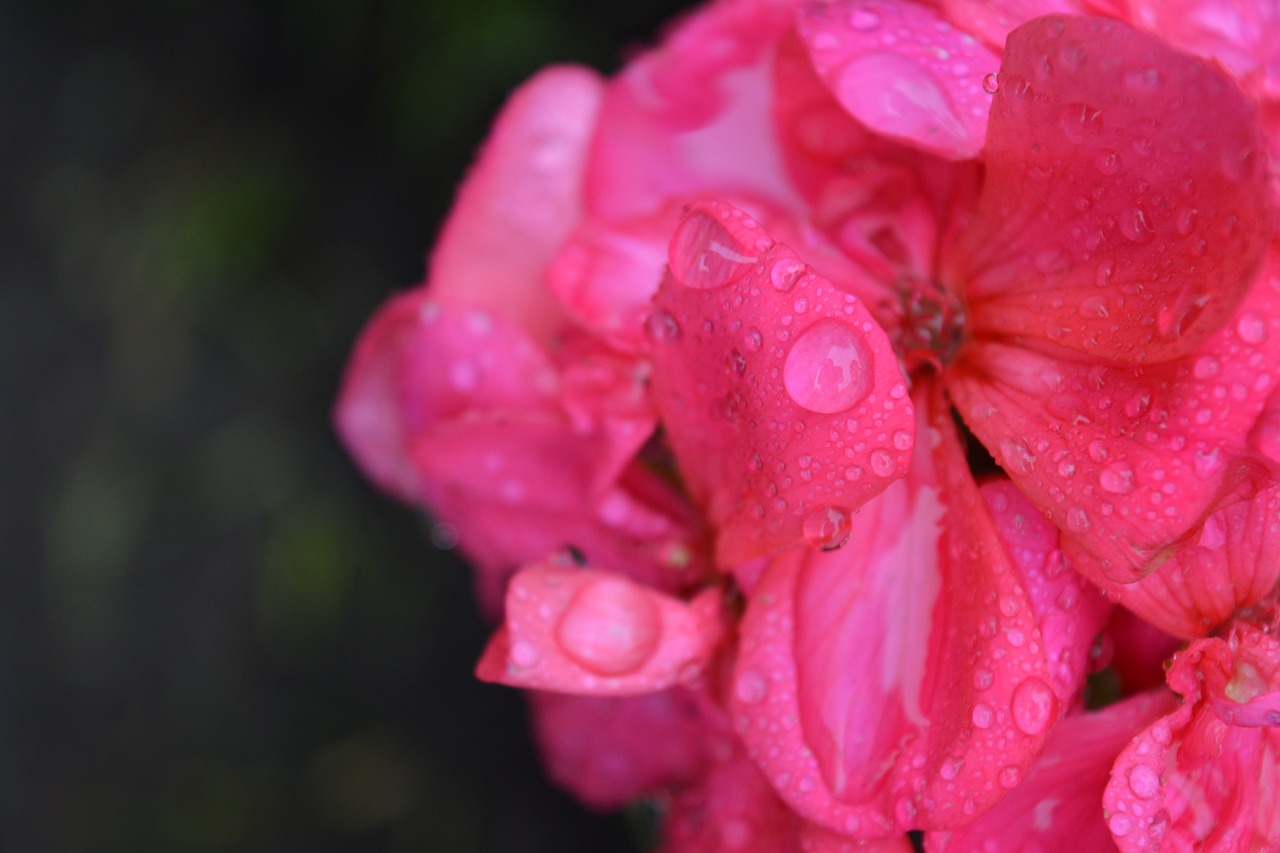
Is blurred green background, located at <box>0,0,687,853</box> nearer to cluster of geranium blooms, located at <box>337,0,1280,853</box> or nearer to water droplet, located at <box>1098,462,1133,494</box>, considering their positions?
cluster of geranium blooms, located at <box>337,0,1280,853</box>

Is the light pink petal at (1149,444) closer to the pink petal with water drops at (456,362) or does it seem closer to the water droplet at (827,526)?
the water droplet at (827,526)

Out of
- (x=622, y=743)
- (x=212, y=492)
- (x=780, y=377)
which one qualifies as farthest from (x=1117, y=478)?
(x=212, y=492)

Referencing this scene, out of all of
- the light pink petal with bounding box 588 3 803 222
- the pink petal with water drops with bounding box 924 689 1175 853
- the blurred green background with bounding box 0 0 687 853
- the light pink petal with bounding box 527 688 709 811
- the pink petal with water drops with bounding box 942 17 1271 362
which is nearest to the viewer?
the pink petal with water drops with bounding box 942 17 1271 362

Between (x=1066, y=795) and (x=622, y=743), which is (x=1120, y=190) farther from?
(x=622, y=743)

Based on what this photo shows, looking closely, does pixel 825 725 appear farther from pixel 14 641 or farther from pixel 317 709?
pixel 14 641

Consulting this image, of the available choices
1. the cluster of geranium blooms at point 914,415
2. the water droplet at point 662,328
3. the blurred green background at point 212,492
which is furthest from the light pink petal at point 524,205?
A: the blurred green background at point 212,492

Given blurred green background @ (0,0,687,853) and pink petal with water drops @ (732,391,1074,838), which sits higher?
pink petal with water drops @ (732,391,1074,838)

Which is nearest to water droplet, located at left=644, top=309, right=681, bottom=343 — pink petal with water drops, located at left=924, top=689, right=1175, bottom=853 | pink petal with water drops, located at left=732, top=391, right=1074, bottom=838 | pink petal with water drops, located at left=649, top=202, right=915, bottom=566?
pink petal with water drops, located at left=649, top=202, right=915, bottom=566

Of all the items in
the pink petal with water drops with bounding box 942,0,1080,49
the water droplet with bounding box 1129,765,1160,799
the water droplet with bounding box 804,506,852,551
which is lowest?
the water droplet with bounding box 1129,765,1160,799
